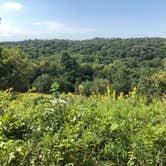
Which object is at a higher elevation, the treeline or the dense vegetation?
the dense vegetation

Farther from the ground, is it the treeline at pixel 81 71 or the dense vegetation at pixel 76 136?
the dense vegetation at pixel 76 136

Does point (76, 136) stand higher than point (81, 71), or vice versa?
point (76, 136)

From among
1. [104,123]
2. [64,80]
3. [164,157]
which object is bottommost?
[64,80]

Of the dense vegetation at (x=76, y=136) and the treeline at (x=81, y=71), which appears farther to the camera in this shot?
the treeline at (x=81, y=71)

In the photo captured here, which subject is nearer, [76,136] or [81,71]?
[76,136]

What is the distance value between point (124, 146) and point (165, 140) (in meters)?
0.42

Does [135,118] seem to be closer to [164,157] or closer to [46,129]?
[164,157]

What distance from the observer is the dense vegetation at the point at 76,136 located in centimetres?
293

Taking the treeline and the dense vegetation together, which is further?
the treeline

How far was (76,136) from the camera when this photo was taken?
10.1ft

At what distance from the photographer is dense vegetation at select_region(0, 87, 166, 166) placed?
9.61ft

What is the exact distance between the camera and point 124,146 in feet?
10.8

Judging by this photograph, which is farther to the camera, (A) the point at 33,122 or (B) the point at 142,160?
(A) the point at 33,122

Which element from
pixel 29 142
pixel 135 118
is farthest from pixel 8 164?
pixel 135 118
